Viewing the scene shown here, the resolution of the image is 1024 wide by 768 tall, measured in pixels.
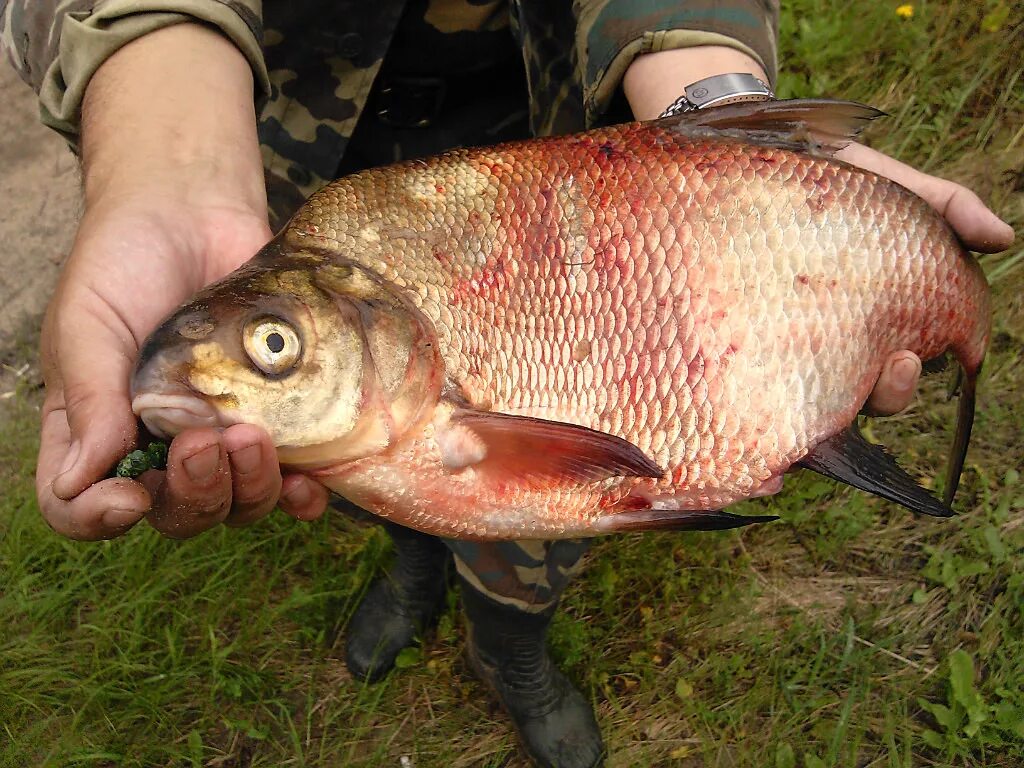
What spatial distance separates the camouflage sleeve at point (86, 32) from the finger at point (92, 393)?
2.39 ft

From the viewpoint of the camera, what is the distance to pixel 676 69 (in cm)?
205

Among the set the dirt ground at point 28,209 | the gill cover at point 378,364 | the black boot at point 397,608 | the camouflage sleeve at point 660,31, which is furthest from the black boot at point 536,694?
the dirt ground at point 28,209

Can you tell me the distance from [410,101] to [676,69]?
0.81 metres

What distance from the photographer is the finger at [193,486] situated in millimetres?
1293

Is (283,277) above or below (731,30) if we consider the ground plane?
below

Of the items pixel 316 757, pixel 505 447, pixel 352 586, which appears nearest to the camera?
pixel 505 447

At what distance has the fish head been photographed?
135 centimetres

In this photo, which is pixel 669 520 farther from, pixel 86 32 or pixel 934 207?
pixel 86 32

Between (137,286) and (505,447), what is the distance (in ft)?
2.50

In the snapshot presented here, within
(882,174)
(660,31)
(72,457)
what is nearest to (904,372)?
(882,174)

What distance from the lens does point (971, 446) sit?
127 inches

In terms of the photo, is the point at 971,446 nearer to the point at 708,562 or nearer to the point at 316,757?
the point at 708,562

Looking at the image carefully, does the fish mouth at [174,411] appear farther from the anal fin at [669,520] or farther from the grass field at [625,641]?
the grass field at [625,641]

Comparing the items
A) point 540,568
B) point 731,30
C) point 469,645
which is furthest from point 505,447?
point 469,645
